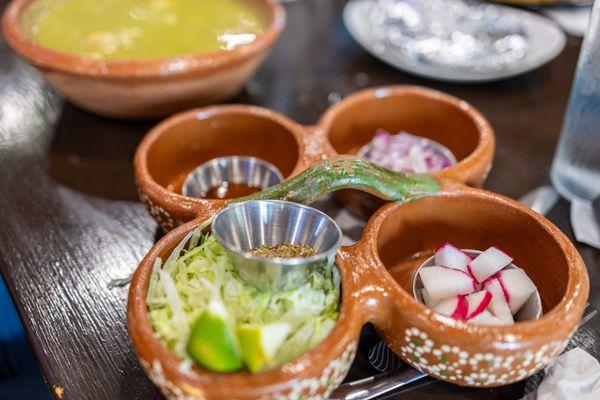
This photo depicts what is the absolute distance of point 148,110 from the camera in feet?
4.99

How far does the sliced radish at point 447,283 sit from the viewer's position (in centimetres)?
100

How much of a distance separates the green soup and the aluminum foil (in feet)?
1.48

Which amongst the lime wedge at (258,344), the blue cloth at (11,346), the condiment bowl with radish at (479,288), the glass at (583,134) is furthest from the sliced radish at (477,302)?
the blue cloth at (11,346)

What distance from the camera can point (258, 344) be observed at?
2.58 feet

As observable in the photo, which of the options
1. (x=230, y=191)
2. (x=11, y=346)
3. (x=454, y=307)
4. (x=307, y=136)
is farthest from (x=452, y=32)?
(x=11, y=346)

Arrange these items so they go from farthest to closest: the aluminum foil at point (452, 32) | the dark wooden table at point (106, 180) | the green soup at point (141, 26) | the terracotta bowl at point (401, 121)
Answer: the aluminum foil at point (452, 32) < the green soup at point (141, 26) < the terracotta bowl at point (401, 121) < the dark wooden table at point (106, 180)

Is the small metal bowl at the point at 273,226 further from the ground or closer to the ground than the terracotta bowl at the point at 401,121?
further from the ground

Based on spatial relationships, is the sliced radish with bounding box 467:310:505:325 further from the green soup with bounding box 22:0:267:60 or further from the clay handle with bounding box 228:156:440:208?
the green soup with bounding box 22:0:267:60

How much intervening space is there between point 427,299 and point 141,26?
1165mm

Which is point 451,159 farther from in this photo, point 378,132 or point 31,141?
point 31,141

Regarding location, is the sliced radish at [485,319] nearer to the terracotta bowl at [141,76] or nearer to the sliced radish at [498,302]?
the sliced radish at [498,302]

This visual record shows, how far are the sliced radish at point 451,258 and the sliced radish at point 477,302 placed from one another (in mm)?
75

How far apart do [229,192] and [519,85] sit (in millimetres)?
965

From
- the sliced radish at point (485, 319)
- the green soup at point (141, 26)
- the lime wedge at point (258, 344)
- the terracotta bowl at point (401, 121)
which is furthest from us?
the green soup at point (141, 26)
